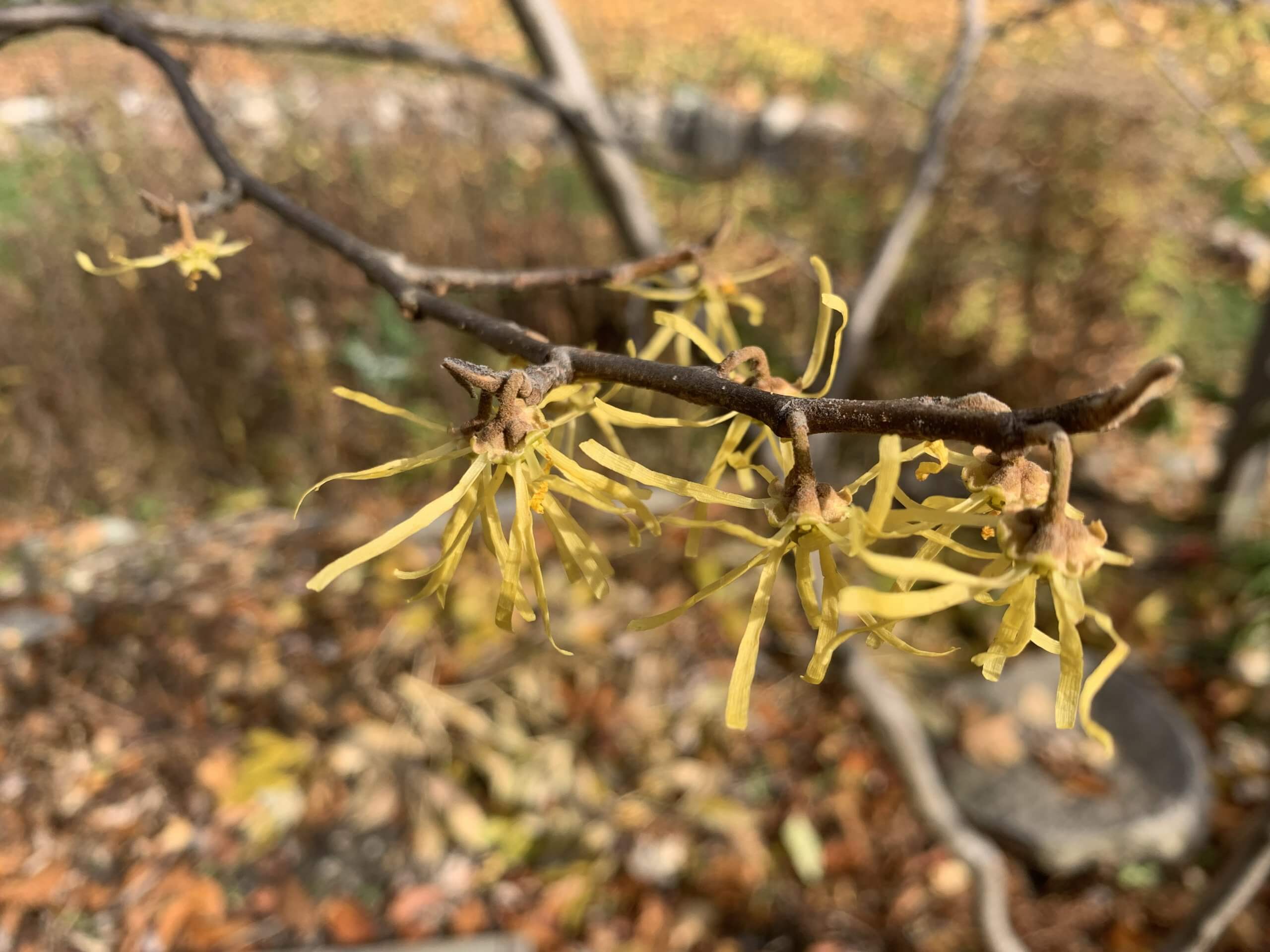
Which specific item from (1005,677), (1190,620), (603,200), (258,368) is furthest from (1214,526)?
(258,368)

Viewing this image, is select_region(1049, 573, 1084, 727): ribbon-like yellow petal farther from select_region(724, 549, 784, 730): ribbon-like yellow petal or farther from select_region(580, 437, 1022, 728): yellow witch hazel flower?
select_region(724, 549, 784, 730): ribbon-like yellow petal

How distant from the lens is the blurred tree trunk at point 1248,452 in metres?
3.78

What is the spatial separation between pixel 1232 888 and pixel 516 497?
176 centimetres

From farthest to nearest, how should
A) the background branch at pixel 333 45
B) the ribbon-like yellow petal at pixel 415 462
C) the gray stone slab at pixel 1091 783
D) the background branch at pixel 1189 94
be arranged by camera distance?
the gray stone slab at pixel 1091 783 → the background branch at pixel 1189 94 → the background branch at pixel 333 45 → the ribbon-like yellow petal at pixel 415 462

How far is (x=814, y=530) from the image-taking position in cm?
60

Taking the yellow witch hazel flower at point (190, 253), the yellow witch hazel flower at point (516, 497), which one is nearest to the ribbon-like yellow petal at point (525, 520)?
the yellow witch hazel flower at point (516, 497)

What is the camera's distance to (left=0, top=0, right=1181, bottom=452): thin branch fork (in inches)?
18.3

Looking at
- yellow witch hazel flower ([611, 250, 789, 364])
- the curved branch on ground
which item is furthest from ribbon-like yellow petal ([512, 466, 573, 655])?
the curved branch on ground

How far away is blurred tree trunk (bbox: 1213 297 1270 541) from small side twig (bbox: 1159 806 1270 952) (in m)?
2.75

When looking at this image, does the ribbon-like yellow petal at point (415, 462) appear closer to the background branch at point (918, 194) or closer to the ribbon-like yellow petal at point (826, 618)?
the ribbon-like yellow petal at point (826, 618)

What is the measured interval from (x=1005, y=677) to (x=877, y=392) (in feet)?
6.94

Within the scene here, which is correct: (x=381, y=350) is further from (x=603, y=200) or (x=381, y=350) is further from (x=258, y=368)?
(x=603, y=200)

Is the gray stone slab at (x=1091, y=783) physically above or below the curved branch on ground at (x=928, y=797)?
below

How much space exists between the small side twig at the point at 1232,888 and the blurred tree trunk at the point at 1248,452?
2747 millimetres
